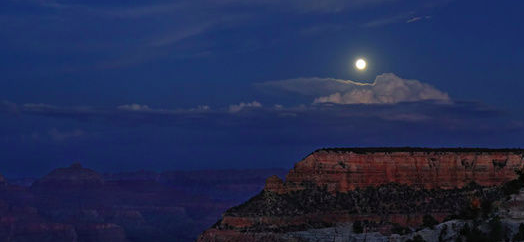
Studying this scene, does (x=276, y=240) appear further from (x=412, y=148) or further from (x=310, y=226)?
(x=412, y=148)

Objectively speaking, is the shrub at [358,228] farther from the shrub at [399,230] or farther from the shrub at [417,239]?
the shrub at [417,239]

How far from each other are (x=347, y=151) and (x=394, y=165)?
665 cm

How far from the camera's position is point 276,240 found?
372 ft

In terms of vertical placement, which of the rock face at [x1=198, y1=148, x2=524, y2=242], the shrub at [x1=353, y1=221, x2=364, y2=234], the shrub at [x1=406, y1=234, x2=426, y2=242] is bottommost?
the shrub at [x1=406, y1=234, x2=426, y2=242]

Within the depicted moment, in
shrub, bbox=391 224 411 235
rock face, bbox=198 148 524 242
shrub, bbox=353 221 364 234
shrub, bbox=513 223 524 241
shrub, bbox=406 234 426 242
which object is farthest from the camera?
rock face, bbox=198 148 524 242

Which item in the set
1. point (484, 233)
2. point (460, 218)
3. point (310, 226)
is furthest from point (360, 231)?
point (484, 233)

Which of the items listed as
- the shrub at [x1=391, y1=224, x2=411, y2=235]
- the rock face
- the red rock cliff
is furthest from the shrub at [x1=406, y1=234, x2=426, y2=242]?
the red rock cliff

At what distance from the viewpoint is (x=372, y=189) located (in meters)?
129

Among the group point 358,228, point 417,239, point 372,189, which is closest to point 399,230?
point 358,228

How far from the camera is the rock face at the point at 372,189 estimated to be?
119981 mm

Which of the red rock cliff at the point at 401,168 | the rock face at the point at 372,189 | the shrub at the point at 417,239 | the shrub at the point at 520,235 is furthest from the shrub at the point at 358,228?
the shrub at the point at 520,235

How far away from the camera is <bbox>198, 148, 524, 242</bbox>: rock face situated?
120m

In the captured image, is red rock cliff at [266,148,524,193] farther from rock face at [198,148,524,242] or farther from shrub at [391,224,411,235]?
shrub at [391,224,411,235]

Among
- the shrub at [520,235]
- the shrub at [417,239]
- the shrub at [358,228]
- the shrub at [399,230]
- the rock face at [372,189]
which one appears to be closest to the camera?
the shrub at [520,235]
